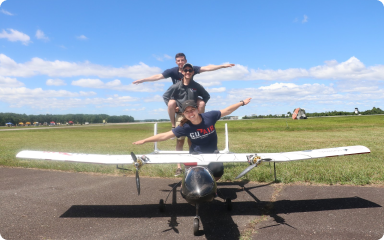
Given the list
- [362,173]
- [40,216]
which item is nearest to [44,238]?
[40,216]

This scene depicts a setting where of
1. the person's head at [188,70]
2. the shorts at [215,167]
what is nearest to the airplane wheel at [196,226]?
the shorts at [215,167]

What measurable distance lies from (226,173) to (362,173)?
419 cm

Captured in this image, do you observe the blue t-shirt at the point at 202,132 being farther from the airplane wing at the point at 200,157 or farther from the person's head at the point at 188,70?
the person's head at the point at 188,70

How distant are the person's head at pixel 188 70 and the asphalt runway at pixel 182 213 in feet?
11.3

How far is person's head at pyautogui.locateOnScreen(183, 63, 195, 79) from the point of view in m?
7.90

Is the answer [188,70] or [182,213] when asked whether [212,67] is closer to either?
[188,70]

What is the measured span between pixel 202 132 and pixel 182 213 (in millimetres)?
1950

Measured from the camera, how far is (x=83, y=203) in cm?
646

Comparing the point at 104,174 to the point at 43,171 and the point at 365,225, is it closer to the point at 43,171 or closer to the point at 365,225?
the point at 43,171

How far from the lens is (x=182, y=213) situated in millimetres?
5695

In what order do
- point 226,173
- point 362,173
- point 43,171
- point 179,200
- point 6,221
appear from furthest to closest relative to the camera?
point 43,171 → point 226,173 → point 362,173 → point 179,200 → point 6,221

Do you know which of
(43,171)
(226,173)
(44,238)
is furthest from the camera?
(43,171)

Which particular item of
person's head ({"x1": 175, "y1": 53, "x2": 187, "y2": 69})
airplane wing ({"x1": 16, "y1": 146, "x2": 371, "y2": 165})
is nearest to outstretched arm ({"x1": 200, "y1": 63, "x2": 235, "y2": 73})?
Result: person's head ({"x1": 175, "y1": 53, "x2": 187, "y2": 69})

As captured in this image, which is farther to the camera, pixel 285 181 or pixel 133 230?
pixel 285 181
